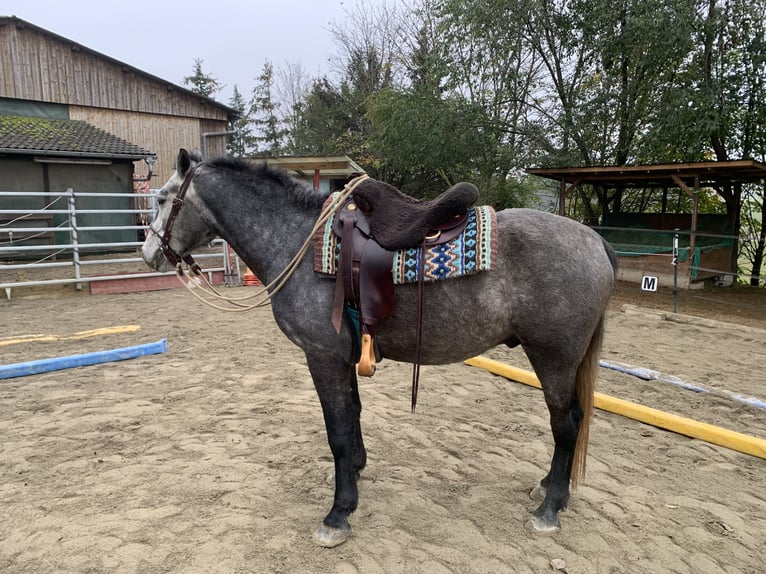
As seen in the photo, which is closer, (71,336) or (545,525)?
(545,525)

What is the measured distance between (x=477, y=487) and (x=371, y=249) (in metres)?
1.42

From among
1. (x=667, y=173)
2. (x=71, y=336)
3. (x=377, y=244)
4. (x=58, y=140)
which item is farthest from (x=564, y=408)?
(x=58, y=140)

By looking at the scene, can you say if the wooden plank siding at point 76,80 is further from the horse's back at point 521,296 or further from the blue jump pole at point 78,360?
the horse's back at point 521,296

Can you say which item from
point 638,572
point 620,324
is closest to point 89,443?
point 638,572

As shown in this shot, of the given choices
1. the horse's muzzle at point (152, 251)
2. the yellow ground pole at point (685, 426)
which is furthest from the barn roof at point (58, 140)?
the yellow ground pole at point (685, 426)

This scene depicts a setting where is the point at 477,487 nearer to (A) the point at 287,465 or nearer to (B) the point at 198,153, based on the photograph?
(A) the point at 287,465

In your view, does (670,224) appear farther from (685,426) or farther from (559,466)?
(559,466)

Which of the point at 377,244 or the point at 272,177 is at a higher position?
the point at 272,177

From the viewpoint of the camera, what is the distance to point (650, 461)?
282cm

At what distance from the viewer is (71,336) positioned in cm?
513

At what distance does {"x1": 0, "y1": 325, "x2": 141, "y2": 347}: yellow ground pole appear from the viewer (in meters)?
4.84

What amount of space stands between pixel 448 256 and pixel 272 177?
98cm

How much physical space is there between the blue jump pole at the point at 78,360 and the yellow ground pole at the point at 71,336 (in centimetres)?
84

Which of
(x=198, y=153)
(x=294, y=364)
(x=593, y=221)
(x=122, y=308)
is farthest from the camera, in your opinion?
(x=593, y=221)
